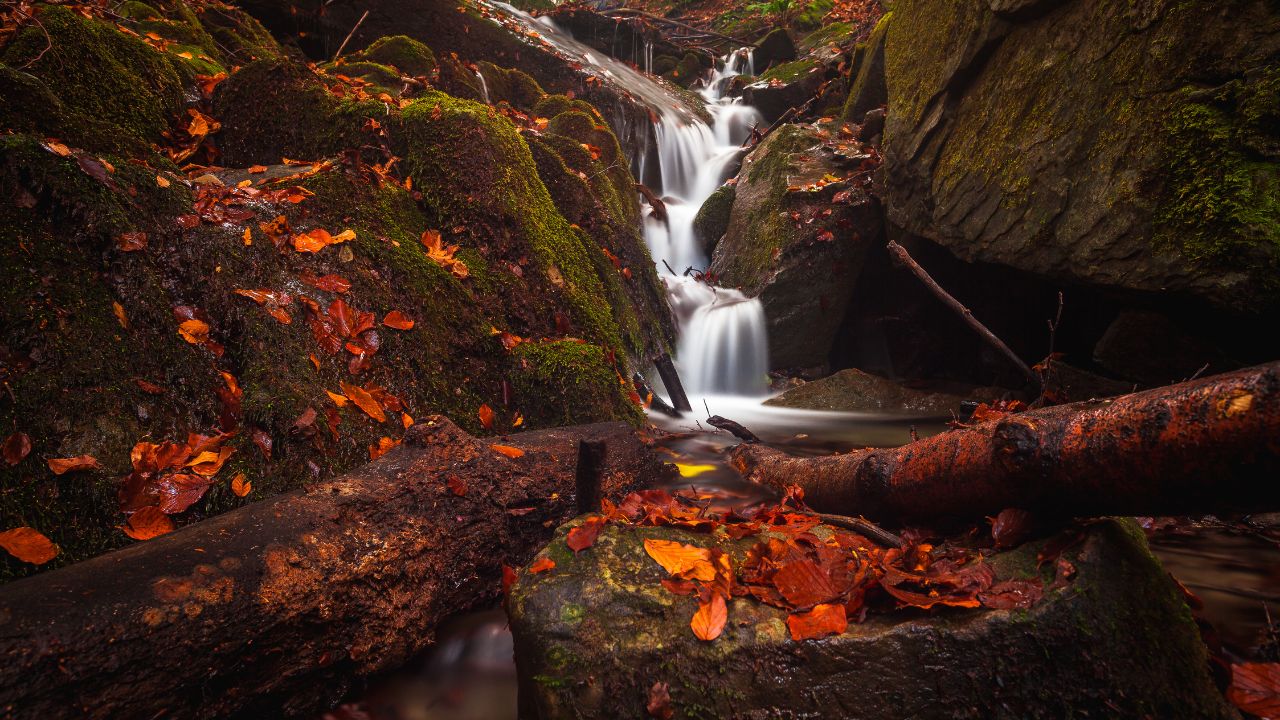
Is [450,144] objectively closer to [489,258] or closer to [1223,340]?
[489,258]

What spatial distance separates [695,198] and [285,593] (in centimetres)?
1150

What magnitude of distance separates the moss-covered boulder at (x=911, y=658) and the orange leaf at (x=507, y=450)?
40.5 inches

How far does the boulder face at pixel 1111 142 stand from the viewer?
3125 mm

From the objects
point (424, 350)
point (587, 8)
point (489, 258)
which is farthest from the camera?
point (587, 8)

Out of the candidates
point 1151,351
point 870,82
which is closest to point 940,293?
point 1151,351

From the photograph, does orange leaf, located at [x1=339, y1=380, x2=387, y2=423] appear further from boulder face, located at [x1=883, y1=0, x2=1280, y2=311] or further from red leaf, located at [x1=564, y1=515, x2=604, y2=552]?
boulder face, located at [x1=883, y1=0, x2=1280, y2=311]

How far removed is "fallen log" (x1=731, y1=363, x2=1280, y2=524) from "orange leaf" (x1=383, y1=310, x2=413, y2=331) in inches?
105

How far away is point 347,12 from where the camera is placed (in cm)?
965

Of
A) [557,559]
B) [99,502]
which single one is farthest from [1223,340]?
[99,502]

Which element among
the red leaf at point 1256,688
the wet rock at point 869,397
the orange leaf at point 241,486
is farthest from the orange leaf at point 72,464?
the wet rock at point 869,397

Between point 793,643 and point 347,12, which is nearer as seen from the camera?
point 793,643

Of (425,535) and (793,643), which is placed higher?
(793,643)

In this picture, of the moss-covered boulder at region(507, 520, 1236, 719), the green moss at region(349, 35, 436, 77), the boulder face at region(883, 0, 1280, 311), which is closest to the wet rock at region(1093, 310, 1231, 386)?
the boulder face at region(883, 0, 1280, 311)

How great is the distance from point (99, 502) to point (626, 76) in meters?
15.2
